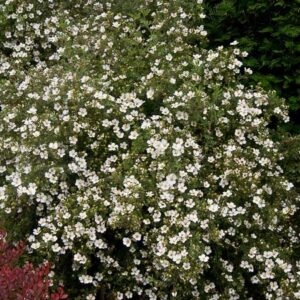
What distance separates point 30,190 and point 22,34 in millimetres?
2116

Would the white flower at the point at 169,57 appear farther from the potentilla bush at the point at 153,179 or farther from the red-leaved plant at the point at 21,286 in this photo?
the red-leaved plant at the point at 21,286

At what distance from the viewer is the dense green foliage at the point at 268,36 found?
4.64 m

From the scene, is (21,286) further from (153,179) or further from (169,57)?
(169,57)

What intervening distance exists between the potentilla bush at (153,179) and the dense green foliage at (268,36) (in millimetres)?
406

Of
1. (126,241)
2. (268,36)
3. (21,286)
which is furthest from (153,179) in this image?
(268,36)

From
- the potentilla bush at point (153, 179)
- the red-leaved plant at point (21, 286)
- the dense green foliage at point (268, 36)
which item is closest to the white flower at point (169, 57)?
the potentilla bush at point (153, 179)

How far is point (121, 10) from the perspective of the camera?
5340mm

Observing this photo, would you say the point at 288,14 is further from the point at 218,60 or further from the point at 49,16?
the point at 49,16

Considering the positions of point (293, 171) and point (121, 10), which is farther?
point (121, 10)

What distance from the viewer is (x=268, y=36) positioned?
196 inches

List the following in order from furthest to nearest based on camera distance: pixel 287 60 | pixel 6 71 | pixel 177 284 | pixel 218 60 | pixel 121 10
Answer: pixel 121 10, pixel 6 71, pixel 287 60, pixel 218 60, pixel 177 284

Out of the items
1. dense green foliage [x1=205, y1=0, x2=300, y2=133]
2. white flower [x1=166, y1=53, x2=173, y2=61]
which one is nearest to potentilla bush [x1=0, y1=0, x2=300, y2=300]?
white flower [x1=166, y1=53, x2=173, y2=61]

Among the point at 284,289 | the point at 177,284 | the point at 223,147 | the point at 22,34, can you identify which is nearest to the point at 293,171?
the point at 223,147

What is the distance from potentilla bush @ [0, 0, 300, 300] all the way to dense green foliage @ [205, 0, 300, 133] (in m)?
0.41
